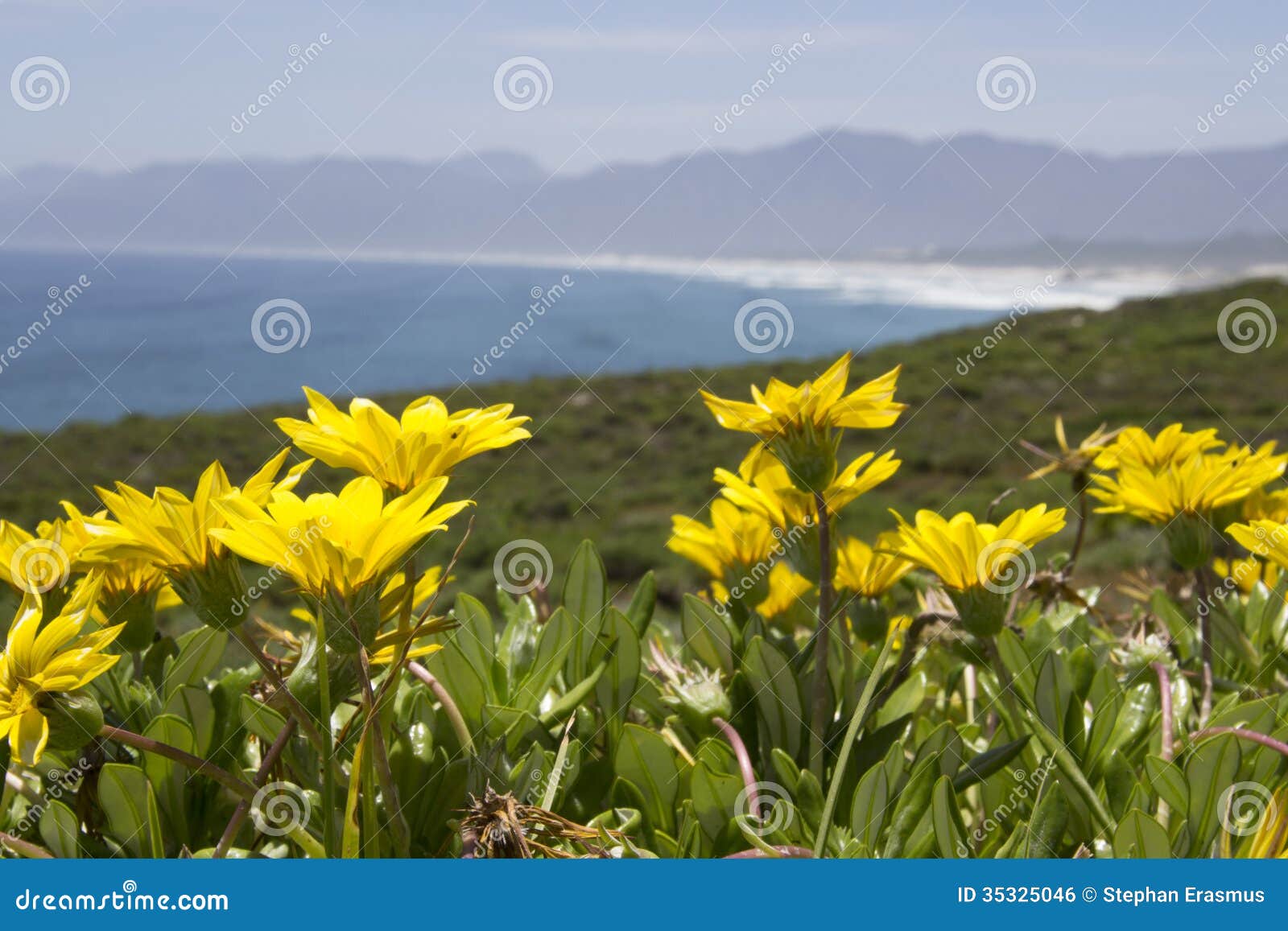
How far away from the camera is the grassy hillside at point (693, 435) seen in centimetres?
1571

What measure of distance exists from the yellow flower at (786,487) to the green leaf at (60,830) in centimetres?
85

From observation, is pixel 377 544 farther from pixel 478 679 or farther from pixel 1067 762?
pixel 1067 762

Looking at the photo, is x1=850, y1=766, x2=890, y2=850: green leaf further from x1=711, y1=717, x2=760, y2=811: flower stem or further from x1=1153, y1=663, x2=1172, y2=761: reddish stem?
x1=1153, y1=663, x2=1172, y2=761: reddish stem

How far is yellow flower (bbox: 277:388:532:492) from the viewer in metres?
1.08

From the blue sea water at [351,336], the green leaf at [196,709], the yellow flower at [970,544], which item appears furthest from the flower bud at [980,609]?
the blue sea water at [351,336]

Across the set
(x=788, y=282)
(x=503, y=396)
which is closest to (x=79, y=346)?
(x=503, y=396)

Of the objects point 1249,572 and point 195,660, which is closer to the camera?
point 195,660

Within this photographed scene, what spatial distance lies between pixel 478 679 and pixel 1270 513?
136 centimetres

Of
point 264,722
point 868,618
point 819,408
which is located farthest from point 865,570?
point 264,722

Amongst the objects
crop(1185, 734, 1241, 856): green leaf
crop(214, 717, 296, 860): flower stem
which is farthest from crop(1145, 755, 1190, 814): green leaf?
crop(214, 717, 296, 860): flower stem

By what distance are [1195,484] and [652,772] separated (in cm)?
96

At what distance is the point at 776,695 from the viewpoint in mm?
1335

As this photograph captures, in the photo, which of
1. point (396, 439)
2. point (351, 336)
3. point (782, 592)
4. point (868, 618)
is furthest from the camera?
point (351, 336)

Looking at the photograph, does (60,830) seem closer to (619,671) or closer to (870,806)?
(619,671)
